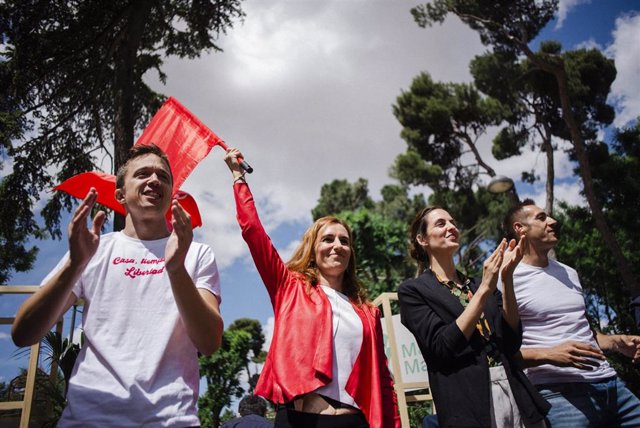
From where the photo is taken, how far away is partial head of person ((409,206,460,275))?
264 cm

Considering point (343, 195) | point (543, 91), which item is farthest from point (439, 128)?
point (343, 195)

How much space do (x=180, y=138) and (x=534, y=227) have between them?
2.62 metres

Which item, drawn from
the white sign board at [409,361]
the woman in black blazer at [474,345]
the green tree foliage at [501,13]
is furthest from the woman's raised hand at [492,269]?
the green tree foliage at [501,13]

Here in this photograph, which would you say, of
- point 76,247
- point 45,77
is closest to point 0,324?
point 76,247

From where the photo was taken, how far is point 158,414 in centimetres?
143

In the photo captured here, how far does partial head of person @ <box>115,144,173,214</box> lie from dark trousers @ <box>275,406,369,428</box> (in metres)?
1.01

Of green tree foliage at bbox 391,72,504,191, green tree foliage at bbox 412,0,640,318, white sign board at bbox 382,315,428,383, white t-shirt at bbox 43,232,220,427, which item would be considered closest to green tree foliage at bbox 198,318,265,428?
green tree foliage at bbox 391,72,504,191

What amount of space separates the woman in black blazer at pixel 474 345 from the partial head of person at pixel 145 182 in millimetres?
1324

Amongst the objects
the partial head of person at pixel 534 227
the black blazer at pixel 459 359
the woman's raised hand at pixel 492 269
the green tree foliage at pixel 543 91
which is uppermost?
the green tree foliage at pixel 543 91

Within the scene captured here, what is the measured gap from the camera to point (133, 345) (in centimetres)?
155

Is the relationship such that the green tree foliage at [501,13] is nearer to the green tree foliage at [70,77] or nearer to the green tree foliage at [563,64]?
the green tree foliage at [563,64]

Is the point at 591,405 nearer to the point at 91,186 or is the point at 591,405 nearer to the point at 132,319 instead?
the point at 132,319

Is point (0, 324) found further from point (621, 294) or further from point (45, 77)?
point (621, 294)

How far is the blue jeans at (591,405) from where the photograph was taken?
2.42 meters
